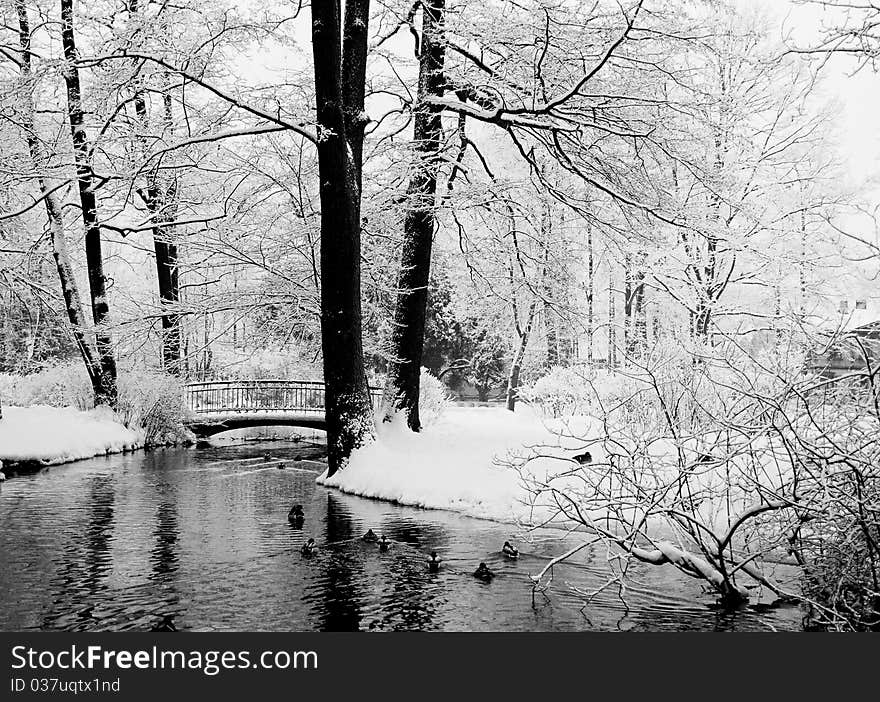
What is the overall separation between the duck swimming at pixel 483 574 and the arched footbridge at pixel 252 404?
50.2 ft

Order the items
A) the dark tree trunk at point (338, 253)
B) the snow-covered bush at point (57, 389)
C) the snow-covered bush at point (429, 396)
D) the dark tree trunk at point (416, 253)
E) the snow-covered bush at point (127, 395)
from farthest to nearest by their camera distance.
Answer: the snow-covered bush at point (429, 396)
the snow-covered bush at point (127, 395)
the snow-covered bush at point (57, 389)
the dark tree trunk at point (416, 253)
the dark tree trunk at point (338, 253)

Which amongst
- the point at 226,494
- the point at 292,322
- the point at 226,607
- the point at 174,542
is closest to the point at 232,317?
the point at 292,322

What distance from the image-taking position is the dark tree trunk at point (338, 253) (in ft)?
41.7

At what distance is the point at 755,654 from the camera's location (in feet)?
18.0

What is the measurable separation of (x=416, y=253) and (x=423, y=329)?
1.36 m

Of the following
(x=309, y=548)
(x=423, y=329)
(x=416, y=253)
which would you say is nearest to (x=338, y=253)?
(x=416, y=253)

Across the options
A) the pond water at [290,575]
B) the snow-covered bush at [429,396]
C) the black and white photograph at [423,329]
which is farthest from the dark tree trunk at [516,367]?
the pond water at [290,575]

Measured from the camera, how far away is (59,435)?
16984 mm

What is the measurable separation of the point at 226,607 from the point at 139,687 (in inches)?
59.7

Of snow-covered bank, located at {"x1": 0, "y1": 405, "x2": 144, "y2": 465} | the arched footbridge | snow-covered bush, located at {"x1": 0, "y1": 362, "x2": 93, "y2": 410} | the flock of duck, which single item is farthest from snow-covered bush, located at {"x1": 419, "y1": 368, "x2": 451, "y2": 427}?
the flock of duck

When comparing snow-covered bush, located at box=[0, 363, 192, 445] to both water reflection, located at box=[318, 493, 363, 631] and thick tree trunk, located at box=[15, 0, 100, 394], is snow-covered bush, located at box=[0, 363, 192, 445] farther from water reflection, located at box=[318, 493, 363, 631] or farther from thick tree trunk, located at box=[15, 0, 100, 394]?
water reflection, located at box=[318, 493, 363, 631]

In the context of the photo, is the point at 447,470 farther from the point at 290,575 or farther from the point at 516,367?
the point at 516,367

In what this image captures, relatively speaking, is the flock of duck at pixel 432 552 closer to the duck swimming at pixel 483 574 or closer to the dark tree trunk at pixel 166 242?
the duck swimming at pixel 483 574

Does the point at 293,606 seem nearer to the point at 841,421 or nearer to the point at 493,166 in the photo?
the point at 841,421
